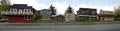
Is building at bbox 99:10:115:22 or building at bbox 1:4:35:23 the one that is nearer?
building at bbox 1:4:35:23

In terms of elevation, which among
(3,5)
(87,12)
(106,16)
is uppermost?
(3,5)

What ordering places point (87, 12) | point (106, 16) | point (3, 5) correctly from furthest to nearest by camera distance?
point (87, 12) < point (106, 16) < point (3, 5)

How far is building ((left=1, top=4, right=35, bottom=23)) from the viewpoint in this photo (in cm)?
7431

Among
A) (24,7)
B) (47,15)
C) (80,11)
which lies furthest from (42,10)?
(24,7)

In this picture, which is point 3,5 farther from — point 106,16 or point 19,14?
point 106,16

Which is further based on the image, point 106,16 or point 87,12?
point 87,12

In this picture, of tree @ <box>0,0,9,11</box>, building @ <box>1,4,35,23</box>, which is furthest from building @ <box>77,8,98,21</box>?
building @ <box>1,4,35,23</box>

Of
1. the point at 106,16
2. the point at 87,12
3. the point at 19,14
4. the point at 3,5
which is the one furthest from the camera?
the point at 87,12

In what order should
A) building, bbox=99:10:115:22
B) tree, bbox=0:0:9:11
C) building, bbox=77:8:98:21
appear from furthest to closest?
building, bbox=77:8:98:21, building, bbox=99:10:115:22, tree, bbox=0:0:9:11

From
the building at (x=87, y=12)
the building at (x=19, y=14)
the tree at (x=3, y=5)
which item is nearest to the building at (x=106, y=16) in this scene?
the building at (x=87, y=12)

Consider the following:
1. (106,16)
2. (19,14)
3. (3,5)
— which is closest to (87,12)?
(106,16)

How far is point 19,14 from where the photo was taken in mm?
75250

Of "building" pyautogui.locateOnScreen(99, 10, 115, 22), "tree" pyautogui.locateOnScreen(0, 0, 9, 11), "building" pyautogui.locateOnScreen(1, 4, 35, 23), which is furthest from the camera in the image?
"building" pyautogui.locateOnScreen(99, 10, 115, 22)

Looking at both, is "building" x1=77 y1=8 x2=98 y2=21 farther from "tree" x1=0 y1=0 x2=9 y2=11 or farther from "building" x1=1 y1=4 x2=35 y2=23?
"building" x1=1 y1=4 x2=35 y2=23
